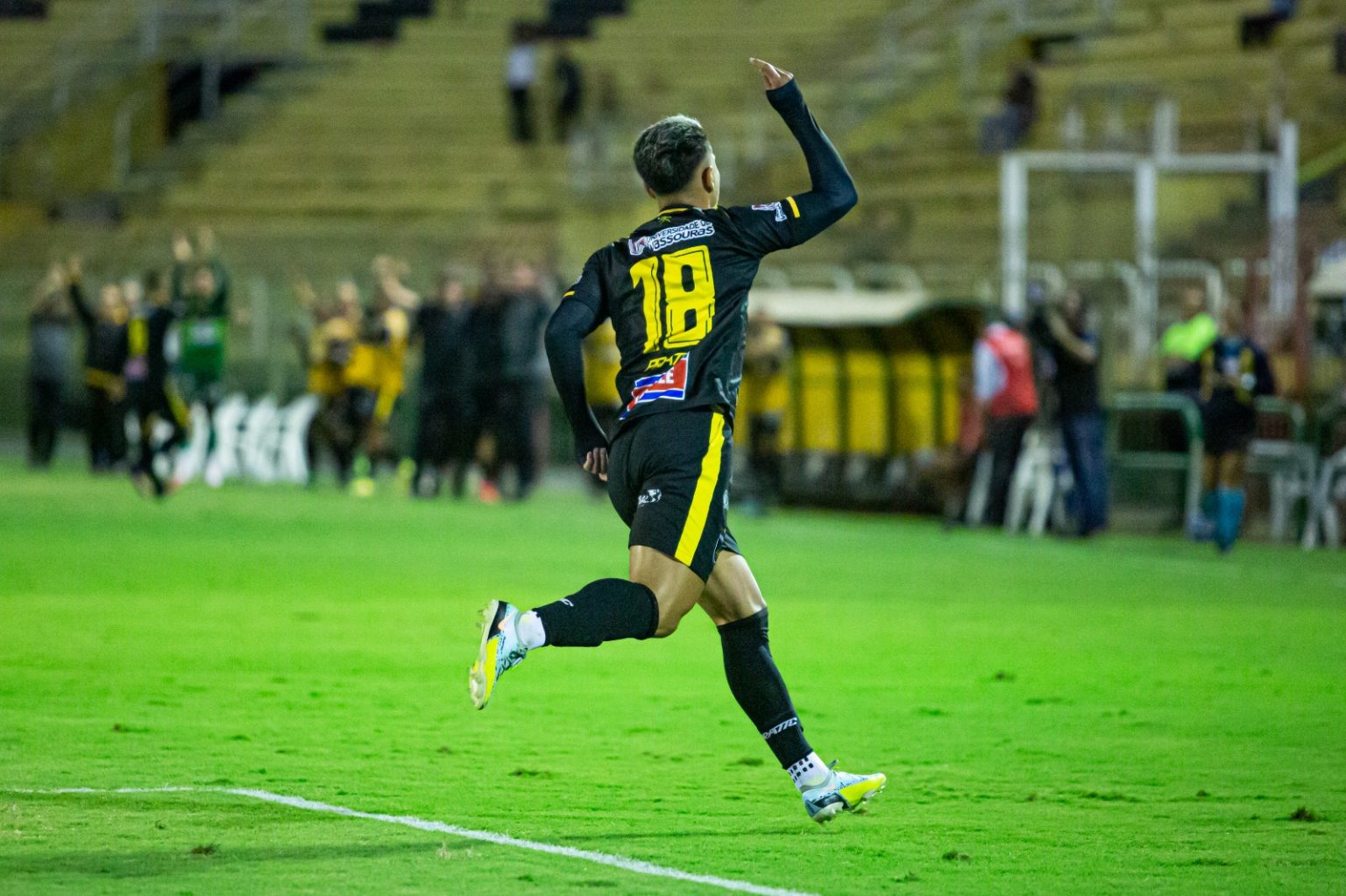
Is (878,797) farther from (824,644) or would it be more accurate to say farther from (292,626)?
(292,626)

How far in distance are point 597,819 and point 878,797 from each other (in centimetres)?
109

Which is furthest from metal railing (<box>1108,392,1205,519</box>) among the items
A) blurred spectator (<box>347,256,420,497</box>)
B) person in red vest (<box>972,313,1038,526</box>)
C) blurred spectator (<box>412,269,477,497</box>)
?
blurred spectator (<box>347,256,420,497</box>)

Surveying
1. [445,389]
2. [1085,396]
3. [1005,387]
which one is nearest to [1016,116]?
[445,389]

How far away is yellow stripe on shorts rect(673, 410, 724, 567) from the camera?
22.4ft

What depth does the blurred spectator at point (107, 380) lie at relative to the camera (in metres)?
28.0

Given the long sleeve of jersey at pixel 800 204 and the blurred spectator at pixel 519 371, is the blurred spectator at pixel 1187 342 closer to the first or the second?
the blurred spectator at pixel 519 371

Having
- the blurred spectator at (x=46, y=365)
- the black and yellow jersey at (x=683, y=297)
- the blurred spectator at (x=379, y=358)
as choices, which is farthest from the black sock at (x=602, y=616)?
the blurred spectator at (x=46, y=365)

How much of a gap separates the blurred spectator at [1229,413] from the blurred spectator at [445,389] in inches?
327

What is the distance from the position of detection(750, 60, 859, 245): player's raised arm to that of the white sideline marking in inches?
77.4

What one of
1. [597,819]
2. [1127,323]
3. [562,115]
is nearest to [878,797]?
[597,819]

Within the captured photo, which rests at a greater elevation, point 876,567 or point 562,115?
point 562,115

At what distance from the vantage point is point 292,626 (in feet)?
42.9

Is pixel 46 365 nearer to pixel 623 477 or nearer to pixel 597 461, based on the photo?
pixel 597 461

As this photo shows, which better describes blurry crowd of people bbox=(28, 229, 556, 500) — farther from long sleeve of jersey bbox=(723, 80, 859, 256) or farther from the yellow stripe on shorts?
the yellow stripe on shorts
